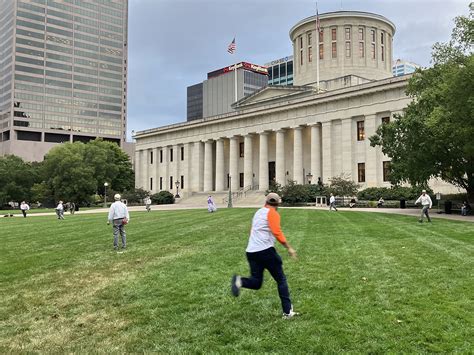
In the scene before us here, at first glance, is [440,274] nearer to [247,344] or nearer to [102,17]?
[247,344]

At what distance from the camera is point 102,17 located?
152 m

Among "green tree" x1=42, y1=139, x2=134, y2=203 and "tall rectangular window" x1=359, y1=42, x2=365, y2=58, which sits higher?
"tall rectangular window" x1=359, y1=42, x2=365, y2=58

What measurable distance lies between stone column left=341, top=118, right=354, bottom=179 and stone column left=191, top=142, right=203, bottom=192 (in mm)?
29763

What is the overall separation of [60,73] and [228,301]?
150 metres

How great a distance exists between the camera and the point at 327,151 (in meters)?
57.8

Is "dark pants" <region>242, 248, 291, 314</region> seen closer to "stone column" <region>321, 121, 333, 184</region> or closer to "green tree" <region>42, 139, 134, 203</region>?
"stone column" <region>321, 121, 333, 184</region>

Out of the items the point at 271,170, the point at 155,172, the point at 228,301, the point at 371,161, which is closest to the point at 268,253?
the point at 228,301

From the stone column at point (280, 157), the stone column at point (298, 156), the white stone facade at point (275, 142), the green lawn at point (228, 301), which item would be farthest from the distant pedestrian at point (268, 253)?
the stone column at point (280, 157)

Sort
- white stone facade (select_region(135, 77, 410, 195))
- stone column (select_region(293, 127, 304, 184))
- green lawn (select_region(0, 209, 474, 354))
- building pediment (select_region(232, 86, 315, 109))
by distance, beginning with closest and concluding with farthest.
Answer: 1. green lawn (select_region(0, 209, 474, 354))
2. white stone facade (select_region(135, 77, 410, 195))
3. stone column (select_region(293, 127, 304, 184))
4. building pediment (select_region(232, 86, 315, 109))

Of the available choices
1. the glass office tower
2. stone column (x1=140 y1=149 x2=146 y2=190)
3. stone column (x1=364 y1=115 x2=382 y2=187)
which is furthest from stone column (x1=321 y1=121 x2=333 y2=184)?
the glass office tower

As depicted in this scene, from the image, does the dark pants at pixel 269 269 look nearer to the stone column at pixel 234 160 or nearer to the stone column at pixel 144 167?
the stone column at pixel 234 160

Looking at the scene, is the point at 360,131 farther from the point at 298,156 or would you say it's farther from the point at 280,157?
the point at 280,157

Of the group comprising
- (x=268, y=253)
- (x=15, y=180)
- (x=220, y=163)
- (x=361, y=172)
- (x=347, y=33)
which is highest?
(x=347, y=33)

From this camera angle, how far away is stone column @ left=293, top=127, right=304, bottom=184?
61.3 meters
